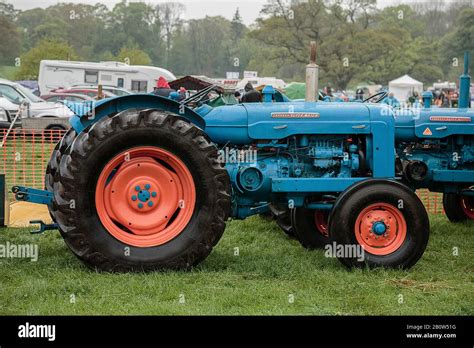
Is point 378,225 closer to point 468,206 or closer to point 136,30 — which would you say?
point 468,206

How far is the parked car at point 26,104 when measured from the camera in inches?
826

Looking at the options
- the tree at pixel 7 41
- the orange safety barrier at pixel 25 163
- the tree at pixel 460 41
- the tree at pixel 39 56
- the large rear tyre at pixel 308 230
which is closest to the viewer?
the large rear tyre at pixel 308 230

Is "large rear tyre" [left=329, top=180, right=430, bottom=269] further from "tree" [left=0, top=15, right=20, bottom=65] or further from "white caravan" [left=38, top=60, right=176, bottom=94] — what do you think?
"tree" [left=0, top=15, right=20, bottom=65]

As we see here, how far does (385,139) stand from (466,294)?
1.84 meters

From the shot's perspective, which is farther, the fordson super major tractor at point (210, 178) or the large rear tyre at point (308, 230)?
the large rear tyre at point (308, 230)

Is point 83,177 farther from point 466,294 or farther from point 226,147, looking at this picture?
point 466,294

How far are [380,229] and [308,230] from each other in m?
1.37

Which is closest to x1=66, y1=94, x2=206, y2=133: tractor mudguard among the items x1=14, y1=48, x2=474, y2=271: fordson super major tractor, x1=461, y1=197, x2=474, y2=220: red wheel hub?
x1=14, y1=48, x2=474, y2=271: fordson super major tractor

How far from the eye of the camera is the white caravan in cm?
3225

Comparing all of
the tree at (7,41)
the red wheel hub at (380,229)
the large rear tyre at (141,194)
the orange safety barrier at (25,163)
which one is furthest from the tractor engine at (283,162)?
the tree at (7,41)

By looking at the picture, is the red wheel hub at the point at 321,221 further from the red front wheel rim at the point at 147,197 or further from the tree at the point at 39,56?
the tree at the point at 39,56

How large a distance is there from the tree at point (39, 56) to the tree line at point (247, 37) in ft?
18.1

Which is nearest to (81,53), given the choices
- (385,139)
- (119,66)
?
(119,66)

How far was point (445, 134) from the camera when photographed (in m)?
8.62
